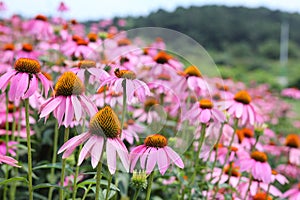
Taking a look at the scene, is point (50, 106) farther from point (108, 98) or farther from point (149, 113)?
point (149, 113)

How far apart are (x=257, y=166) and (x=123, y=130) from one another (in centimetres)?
49

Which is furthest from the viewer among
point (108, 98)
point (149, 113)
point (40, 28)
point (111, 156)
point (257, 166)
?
Result: point (40, 28)

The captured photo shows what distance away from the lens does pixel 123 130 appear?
3.59 ft

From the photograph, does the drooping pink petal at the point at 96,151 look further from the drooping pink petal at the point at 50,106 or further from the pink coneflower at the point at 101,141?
the drooping pink petal at the point at 50,106

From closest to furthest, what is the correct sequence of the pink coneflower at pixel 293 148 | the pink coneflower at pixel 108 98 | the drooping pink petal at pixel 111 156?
the drooping pink petal at pixel 111 156, the pink coneflower at pixel 108 98, the pink coneflower at pixel 293 148

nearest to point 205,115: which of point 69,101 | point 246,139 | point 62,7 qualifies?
point 69,101

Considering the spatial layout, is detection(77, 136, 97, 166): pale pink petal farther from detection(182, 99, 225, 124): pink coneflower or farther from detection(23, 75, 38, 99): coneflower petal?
detection(182, 99, 225, 124): pink coneflower

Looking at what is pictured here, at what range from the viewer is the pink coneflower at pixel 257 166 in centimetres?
130

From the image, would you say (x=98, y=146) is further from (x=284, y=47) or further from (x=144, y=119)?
(x=284, y=47)

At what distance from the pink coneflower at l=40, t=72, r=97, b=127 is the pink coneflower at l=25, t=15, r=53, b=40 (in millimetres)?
1626

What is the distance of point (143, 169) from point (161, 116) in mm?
313

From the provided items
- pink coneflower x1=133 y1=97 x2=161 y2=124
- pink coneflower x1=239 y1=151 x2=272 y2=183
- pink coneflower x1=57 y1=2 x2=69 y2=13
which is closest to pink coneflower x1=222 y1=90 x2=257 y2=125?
pink coneflower x1=239 y1=151 x2=272 y2=183

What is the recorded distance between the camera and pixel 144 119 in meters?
1.55

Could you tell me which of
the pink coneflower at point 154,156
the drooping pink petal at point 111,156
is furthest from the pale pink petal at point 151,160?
the drooping pink petal at point 111,156
